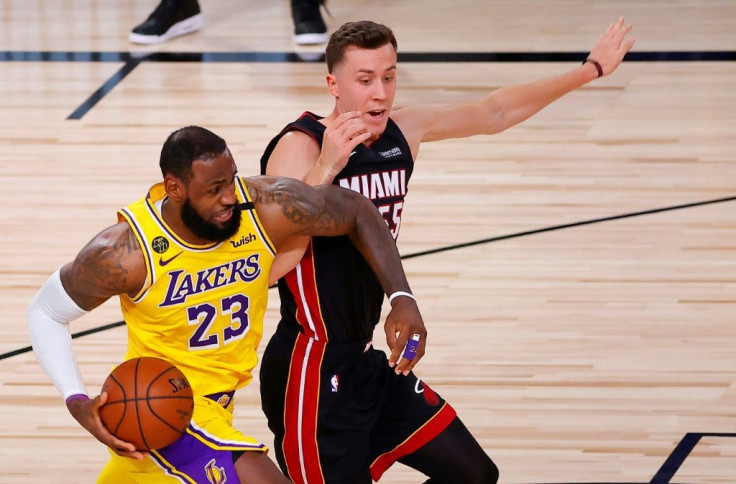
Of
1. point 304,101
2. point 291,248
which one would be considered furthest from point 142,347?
point 304,101

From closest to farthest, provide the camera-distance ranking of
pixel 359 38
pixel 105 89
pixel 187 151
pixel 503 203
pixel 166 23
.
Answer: pixel 187 151 → pixel 359 38 → pixel 503 203 → pixel 105 89 → pixel 166 23

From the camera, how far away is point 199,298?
393 cm

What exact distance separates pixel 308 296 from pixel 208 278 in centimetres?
47

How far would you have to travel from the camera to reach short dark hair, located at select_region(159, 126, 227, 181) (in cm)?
378

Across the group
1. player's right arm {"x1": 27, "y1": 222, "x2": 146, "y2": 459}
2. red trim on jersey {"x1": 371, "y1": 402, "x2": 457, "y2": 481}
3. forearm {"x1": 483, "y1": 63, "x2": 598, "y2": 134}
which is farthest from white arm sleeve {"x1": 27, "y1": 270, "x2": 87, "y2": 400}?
forearm {"x1": 483, "y1": 63, "x2": 598, "y2": 134}

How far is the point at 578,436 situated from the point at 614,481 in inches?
15.9

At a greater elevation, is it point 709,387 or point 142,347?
point 142,347

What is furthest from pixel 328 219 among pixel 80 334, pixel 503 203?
pixel 503 203

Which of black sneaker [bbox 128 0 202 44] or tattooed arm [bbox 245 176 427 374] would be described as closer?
tattooed arm [bbox 245 176 427 374]

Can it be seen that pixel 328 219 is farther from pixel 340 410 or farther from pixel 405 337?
pixel 340 410

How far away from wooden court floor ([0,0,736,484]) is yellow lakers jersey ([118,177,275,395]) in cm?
150

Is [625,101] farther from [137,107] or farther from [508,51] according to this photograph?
[137,107]

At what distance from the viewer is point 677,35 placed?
11.7 m

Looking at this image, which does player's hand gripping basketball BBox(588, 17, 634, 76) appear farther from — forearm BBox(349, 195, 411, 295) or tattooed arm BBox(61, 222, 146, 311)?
tattooed arm BBox(61, 222, 146, 311)
